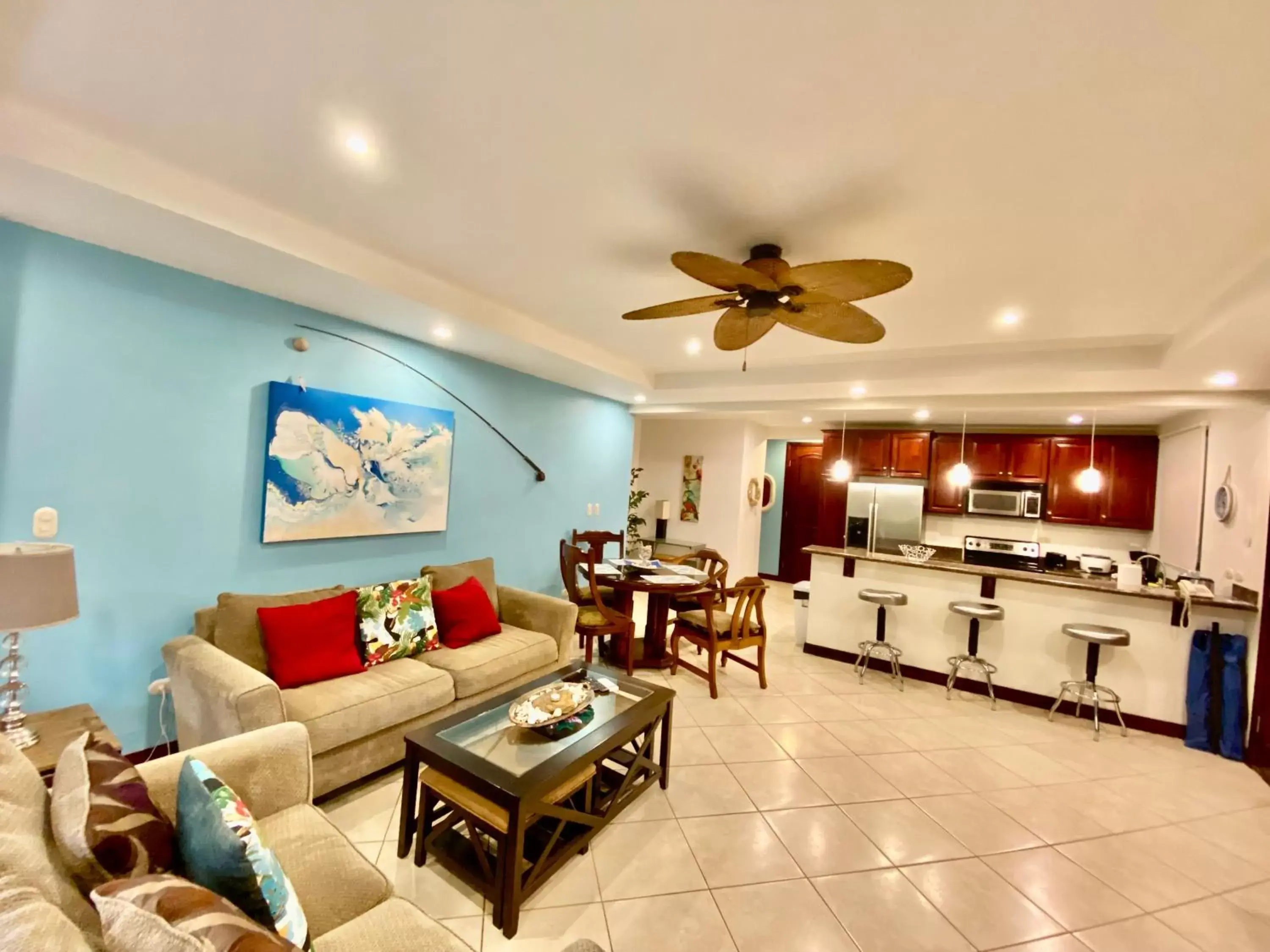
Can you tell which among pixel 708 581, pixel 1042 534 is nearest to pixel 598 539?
pixel 708 581

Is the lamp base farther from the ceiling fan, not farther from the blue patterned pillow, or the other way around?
the ceiling fan

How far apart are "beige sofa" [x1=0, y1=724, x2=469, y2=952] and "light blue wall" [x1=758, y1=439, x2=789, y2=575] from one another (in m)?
7.25

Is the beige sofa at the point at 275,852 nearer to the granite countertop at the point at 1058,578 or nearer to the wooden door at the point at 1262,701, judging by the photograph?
the granite countertop at the point at 1058,578

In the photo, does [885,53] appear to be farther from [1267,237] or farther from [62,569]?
[62,569]

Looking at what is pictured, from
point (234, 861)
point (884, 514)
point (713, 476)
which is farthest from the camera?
point (713, 476)

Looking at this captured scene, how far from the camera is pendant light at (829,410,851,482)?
561 cm

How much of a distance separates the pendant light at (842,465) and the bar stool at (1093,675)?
2300 mm

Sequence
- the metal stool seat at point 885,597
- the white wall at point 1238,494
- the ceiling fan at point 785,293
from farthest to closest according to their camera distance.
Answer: the metal stool seat at point 885,597
the white wall at point 1238,494
the ceiling fan at point 785,293

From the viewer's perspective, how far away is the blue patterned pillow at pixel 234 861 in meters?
1.02

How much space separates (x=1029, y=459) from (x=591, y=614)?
4.90 metres

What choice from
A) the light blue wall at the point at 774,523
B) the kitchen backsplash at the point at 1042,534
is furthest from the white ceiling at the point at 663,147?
the light blue wall at the point at 774,523

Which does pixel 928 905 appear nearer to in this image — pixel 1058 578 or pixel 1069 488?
pixel 1058 578

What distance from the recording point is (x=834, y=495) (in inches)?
258

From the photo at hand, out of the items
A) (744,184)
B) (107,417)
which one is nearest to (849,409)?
(744,184)
